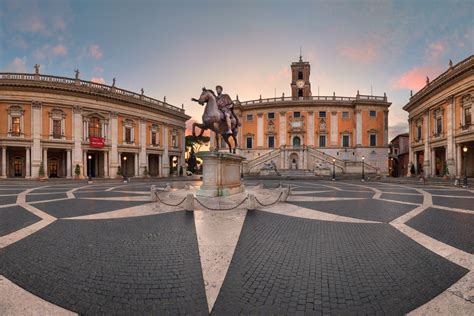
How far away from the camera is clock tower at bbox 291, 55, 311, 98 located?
55875 millimetres

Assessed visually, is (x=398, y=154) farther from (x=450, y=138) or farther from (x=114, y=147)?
(x=114, y=147)

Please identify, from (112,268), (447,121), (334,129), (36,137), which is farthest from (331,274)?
(334,129)

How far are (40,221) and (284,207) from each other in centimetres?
879

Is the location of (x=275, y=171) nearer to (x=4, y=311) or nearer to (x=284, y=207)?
(x=284, y=207)

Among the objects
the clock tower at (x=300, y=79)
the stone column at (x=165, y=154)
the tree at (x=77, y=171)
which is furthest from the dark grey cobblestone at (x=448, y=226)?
the clock tower at (x=300, y=79)

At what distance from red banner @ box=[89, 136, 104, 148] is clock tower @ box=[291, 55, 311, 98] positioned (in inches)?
Answer: 1776

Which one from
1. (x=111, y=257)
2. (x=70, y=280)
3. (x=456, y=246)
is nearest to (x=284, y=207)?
(x=456, y=246)

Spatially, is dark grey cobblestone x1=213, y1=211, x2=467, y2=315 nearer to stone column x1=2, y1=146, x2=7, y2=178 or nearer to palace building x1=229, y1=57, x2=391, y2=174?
palace building x1=229, y1=57, x2=391, y2=174

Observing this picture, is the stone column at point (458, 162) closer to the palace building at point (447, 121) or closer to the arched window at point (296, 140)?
the palace building at point (447, 121)

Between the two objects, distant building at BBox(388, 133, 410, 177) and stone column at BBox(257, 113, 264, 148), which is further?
distant building at BBox(388, 133, 410, 177)

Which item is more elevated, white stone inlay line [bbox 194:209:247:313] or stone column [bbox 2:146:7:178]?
stone column [bbox 2:146:7:178]

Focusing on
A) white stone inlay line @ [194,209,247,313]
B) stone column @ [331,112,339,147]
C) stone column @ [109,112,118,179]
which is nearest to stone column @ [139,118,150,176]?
stone column @ [109,112,118,179]

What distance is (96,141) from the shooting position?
104ft

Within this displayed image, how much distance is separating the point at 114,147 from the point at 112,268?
3458 centimetres
